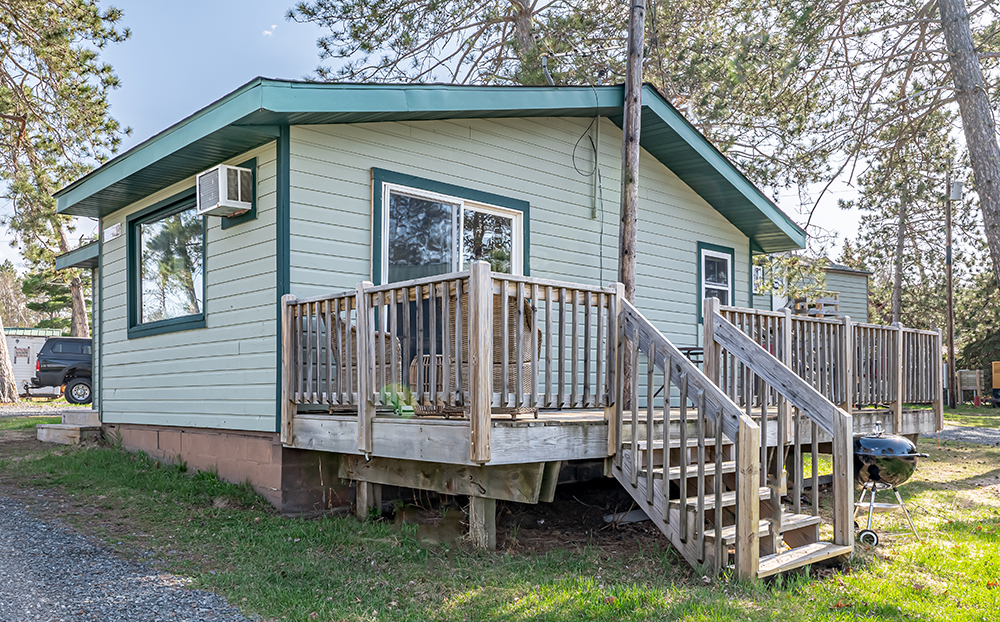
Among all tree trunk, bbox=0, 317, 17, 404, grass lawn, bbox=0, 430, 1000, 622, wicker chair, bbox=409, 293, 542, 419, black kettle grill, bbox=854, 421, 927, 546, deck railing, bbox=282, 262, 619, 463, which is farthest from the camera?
tree trunk, bbox=0, 317, 17, 404

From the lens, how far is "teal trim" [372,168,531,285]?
6.48 m

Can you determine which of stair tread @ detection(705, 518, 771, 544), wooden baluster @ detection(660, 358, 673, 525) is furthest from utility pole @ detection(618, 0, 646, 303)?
stair tread @ detection(705, 518, 771, 544)

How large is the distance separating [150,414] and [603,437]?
5.21 m

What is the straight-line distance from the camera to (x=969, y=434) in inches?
575

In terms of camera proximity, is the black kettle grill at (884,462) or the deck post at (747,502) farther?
the black kettle grill at (884,462)

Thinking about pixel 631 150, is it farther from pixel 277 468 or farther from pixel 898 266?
pixel 898 266

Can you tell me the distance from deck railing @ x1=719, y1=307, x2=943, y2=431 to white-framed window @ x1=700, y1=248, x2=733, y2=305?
2.48 metres

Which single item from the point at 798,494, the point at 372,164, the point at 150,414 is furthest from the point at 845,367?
the point at 150,414

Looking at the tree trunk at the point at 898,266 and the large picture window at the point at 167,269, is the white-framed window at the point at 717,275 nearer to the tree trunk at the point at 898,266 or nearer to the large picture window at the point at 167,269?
the large picture window at the point at 167,269

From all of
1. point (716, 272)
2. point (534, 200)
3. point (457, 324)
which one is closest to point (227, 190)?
point (457, 324)

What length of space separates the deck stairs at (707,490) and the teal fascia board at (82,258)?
8.79 meters

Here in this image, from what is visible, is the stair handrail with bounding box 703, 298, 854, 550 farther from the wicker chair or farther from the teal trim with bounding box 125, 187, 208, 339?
the teal trim with bounding box 125, 187, 208, 339

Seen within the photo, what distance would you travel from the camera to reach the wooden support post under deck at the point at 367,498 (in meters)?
6.01

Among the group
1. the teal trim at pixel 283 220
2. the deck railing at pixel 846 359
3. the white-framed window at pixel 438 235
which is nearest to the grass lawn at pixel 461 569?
the teal trim at pixel 283 220
